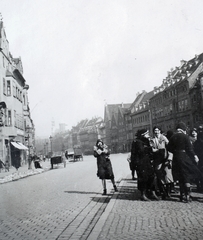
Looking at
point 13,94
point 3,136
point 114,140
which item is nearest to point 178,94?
point 13,94

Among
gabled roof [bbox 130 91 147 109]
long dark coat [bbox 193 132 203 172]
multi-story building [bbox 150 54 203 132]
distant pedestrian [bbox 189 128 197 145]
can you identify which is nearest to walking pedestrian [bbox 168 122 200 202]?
long dark coat [bbox 193 132 203 172]

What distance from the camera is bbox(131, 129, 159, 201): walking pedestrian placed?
8.68 metres

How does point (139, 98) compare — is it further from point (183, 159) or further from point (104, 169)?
point (183, 159)

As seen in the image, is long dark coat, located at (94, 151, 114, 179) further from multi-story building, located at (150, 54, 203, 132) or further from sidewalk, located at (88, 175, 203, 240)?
multi-story building, located at (150, 54, 203, 132)

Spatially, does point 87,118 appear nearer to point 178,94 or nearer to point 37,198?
point 178,94

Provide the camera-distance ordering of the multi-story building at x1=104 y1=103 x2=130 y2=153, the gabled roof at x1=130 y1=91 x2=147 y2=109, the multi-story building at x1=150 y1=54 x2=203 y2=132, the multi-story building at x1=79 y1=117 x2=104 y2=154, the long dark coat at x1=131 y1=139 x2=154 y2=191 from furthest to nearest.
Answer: the multi-story building at x1=79 y1=117 x2=104 y2=154 < the multi-story building at x1=104 y1=103 x2=130 y2=153 < the gabled roof at x1=130 y1=91 x2=147 y2=109 < the multi-story building at x1=150 y1=54 x2=203 y2=132 < the long dark coat at x1=131 y1=139 x2=154 y2=191

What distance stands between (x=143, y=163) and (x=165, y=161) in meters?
0.76

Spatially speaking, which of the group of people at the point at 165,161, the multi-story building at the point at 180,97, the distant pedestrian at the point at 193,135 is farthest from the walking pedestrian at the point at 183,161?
the multi-story building at the point at 180,97

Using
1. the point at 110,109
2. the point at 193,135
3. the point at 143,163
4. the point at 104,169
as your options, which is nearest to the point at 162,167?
the point at 143,163

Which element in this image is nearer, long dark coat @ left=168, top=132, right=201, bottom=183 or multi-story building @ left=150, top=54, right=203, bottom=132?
long dark coat @ left=168, top=132, right=201, bottom=183

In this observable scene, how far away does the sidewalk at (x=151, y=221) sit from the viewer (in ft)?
17.2

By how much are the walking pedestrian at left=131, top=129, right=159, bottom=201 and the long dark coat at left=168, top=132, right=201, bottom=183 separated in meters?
0.71

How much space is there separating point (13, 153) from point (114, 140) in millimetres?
75961

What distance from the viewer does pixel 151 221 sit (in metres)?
6.15
